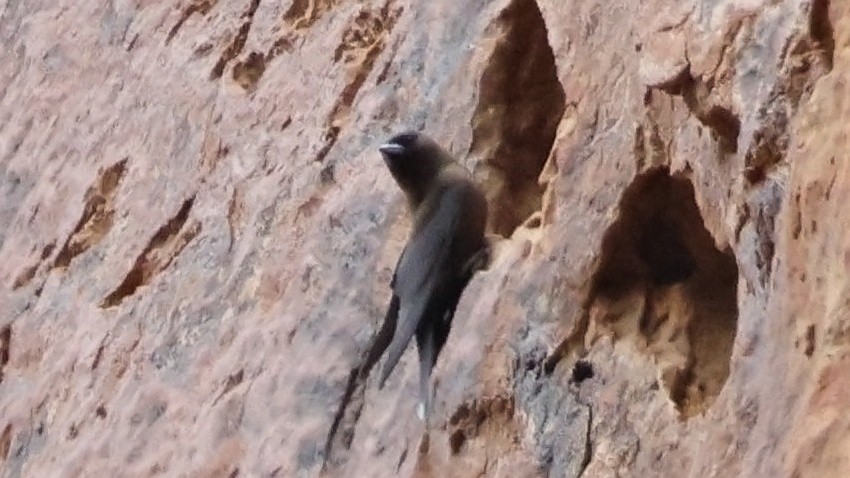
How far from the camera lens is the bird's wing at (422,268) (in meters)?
3.21

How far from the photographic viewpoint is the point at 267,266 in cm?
376

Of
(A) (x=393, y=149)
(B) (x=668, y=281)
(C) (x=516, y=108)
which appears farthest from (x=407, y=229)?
(B) (x=668, y=281)

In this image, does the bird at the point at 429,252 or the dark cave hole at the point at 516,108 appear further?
the dark cave hole at the point at 516,108

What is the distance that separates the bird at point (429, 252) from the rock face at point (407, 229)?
0.06 m

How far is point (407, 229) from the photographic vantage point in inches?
139

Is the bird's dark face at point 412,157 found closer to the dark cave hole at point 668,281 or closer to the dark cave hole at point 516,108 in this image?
the dark cave hole at point 516,108

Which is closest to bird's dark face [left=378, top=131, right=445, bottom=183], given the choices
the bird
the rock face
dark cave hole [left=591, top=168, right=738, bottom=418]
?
the bird

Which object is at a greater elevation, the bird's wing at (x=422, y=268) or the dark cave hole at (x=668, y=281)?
the dark cave hole at (x=668, y=281)

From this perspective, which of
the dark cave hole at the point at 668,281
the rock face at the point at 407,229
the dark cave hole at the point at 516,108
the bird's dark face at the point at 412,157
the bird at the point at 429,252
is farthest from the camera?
the dark cave hole at the point at 516,108

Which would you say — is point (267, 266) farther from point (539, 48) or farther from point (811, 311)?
point (811, 311)

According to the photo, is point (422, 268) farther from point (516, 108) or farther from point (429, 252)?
point (516, 108)

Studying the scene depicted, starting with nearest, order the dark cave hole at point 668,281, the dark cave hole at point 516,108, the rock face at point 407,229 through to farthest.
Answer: the rock face at point 407,229 < the dark cave hole at point 668,281 < the dark cave hole at point 516,108

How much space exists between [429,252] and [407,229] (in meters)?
0.23

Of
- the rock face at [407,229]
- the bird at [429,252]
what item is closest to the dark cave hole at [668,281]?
the rock face at [407,229]
